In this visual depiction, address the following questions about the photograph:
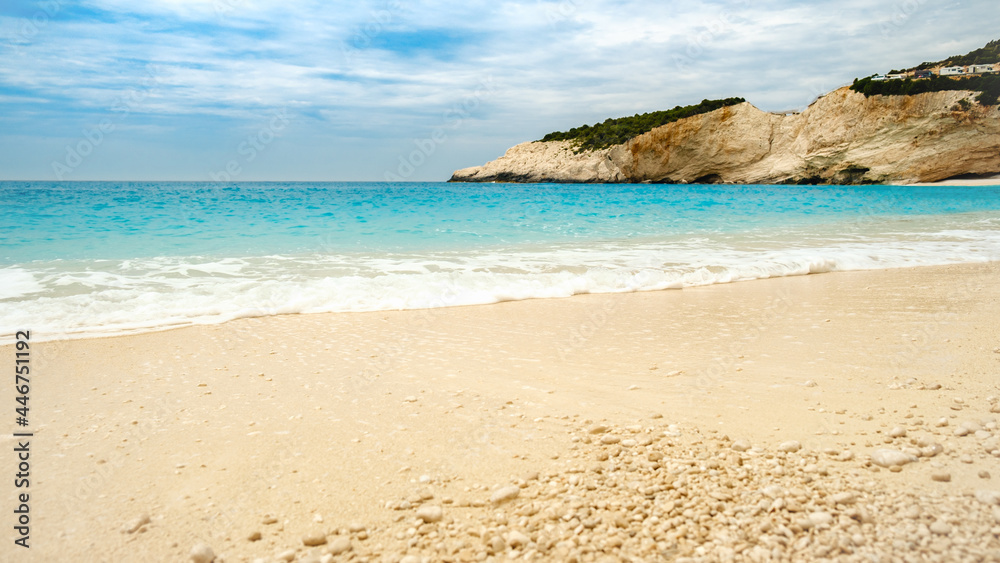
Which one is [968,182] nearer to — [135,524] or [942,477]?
[942,477]

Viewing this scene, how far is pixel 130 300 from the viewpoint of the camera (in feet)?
17.5

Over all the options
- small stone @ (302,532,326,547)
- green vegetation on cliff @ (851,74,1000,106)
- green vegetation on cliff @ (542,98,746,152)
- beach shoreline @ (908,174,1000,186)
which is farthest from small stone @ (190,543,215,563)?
green vegetation on cliff @ (542,98,746,152)

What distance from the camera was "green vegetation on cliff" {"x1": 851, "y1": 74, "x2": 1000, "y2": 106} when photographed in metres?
38.9

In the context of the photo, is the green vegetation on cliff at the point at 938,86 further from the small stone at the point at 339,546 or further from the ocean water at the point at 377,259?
the small stone at the point at 339,546

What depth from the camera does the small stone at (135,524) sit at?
1767 mm

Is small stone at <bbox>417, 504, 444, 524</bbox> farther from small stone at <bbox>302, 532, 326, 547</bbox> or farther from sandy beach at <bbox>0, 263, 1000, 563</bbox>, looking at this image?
small stone at <bbox>302, 532, 326, 547</bbox>

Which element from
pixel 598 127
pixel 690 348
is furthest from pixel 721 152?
pixel 690 348

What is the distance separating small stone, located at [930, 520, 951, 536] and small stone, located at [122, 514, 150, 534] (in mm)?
2604

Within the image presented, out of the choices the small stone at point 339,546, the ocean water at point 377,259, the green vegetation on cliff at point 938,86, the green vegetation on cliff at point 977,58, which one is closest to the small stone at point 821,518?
the small stone at point 339,546

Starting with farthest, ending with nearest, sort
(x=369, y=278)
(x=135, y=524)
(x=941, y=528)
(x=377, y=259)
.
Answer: (x=377, y=259) < (x=369, y=278) < (x=135, y=524) < (x=941, y=528)

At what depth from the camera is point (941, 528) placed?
1.53m

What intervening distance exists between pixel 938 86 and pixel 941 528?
54.3m

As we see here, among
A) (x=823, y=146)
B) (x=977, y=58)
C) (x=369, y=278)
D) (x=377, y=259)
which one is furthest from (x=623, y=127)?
(x=369, y=278)

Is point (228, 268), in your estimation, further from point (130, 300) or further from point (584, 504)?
point (584, 504)
